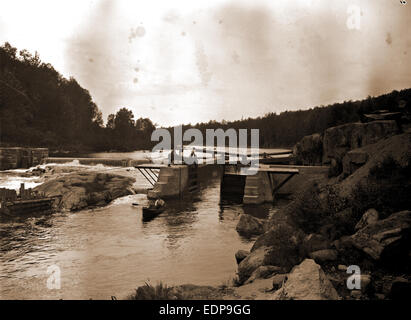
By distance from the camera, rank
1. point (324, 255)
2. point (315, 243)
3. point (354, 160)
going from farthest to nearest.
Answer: point (354, 160), point (315, 243), point (324, 255)

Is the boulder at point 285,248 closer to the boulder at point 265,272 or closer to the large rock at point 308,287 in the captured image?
the boulder at point 265,272

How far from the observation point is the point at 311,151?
4088 centimetres

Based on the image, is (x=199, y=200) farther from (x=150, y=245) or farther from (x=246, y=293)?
(x=246, y=293)

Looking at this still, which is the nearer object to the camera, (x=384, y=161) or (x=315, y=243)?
(x=315, y=243)

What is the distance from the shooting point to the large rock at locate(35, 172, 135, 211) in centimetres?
2961

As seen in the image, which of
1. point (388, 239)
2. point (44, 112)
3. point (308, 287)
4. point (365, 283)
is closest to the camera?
point (308, 287)

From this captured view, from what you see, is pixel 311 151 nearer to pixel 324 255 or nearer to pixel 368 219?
pixel 368 219

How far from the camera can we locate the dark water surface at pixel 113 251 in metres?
12.8

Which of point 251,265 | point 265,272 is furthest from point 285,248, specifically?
point 251,265

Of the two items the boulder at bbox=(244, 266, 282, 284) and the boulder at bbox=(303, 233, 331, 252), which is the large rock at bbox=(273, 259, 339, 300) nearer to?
the boulder at bbox=(244, 266, 282, 284)

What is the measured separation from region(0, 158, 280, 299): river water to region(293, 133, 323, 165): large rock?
16.3m

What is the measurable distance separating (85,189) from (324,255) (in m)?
28.6

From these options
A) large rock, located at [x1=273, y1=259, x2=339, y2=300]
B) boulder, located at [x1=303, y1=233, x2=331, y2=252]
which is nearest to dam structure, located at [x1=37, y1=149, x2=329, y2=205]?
boulder, located at [x1=303, y1=233, x2=331, y2=252]

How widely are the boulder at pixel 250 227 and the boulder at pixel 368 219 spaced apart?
1057cm
